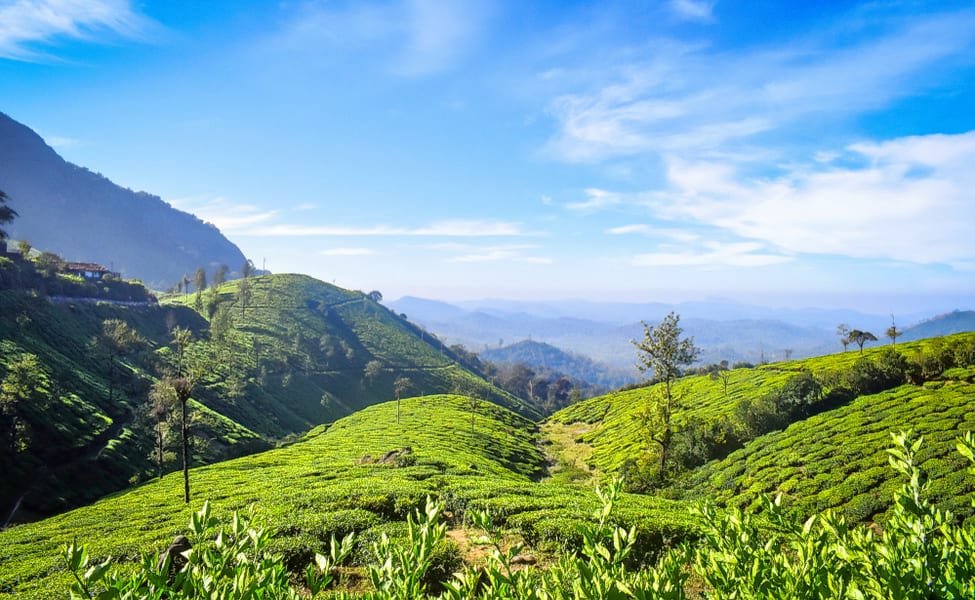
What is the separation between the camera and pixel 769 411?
158 feet

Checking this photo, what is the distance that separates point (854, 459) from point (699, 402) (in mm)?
42736

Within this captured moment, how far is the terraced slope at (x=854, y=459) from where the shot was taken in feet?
94.9

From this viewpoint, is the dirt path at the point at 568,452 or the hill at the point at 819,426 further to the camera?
the dirt path at the point at 568,452

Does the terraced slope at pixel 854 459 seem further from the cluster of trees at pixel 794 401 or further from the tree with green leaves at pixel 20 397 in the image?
the tree with green leaves at pixel 20 397

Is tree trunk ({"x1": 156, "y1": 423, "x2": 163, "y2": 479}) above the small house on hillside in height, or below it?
below

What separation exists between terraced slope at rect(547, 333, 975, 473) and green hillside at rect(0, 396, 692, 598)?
14.6 metres

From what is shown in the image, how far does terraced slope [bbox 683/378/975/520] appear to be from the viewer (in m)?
28.9

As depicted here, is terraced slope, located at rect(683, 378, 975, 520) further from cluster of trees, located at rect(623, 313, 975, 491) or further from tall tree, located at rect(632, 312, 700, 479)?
tall tree, located at rect(632, 312, 700, 479)

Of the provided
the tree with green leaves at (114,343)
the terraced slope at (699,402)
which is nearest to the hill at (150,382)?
the tree with green leaves at (114,343)

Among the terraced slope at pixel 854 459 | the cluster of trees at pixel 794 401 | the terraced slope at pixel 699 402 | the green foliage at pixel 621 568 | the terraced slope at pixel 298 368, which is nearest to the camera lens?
the green foliage at pixel 621 568

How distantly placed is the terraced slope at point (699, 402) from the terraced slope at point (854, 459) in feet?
26.3

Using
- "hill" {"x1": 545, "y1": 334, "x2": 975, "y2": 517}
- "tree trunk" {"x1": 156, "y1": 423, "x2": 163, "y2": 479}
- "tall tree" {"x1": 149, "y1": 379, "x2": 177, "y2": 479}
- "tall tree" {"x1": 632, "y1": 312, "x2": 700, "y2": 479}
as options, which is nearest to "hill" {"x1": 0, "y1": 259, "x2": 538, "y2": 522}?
"tall tree" {"x1": 149, "y1": 379, "x2": 177, "y2": 479}

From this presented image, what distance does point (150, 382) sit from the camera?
80500mm

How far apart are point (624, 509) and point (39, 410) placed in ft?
225
